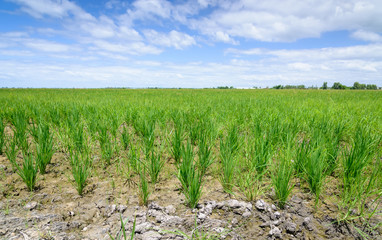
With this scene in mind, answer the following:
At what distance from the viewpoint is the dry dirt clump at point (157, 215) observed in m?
1.45

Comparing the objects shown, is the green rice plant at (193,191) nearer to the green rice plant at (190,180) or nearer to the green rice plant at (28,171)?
the green rice plant at (190,180)

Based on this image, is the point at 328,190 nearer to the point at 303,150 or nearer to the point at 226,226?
the point at 303,150

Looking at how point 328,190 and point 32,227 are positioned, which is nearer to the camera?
point 32,227

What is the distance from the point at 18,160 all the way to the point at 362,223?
3.86 metres

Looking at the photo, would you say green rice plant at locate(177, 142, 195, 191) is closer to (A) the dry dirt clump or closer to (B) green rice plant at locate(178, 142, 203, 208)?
(B) green rice plant at locate(178, 142, 203, 208)

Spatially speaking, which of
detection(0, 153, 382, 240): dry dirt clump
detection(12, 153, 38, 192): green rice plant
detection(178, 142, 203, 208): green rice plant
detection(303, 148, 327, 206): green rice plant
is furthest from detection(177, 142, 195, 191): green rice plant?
detection(12, 153, 38, 192): green rice plant

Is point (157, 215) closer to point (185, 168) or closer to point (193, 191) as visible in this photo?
point (193, 191)

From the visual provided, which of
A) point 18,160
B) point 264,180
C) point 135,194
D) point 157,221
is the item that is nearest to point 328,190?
point 264,180

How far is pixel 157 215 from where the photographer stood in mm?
1630

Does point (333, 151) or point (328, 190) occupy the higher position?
point (333, 151)

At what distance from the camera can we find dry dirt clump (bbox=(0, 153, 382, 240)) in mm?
1452

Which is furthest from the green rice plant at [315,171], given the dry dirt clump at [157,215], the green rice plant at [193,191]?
the green rice plant at [193,191]

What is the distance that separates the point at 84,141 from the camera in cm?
276

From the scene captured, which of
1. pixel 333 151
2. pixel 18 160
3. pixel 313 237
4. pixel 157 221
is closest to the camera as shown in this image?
pixel 313 237
